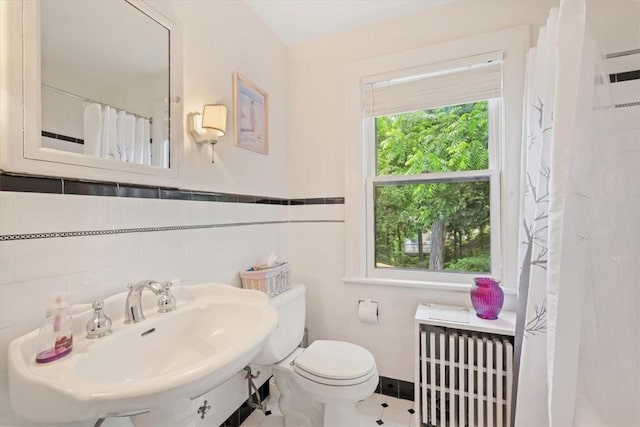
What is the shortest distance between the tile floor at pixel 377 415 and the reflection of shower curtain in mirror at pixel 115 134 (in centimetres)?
147

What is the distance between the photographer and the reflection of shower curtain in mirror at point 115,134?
0.93m

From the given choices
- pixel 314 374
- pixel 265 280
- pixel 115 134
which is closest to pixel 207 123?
pixel 115 134

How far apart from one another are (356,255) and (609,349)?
Result: 1201 millimetres

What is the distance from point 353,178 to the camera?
191 cm

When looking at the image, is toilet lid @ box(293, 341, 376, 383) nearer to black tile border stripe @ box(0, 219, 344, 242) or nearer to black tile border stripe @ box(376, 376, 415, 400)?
black tile border stripe @ box(376, 376, 415, 400)

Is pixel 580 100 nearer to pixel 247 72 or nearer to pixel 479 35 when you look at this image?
pixel 479 35

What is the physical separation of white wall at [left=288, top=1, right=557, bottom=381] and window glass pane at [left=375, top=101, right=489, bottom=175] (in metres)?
0.29

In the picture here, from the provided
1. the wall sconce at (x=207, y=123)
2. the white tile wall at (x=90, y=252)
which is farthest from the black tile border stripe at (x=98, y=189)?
the wall sconce at (x=207, y=123)

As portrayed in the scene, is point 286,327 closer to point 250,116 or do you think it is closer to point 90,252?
point 90,252

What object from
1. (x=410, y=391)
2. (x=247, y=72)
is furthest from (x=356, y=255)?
(x=247, y=72)

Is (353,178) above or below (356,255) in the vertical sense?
above

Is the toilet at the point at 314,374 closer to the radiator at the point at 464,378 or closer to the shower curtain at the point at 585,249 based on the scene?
the radiator at the point at 464,378

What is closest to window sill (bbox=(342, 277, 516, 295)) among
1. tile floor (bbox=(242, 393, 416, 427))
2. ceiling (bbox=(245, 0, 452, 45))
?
tile floor (bbox=(242, 393, 416, 427))

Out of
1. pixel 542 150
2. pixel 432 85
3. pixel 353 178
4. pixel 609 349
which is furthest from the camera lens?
pixel 353 178
